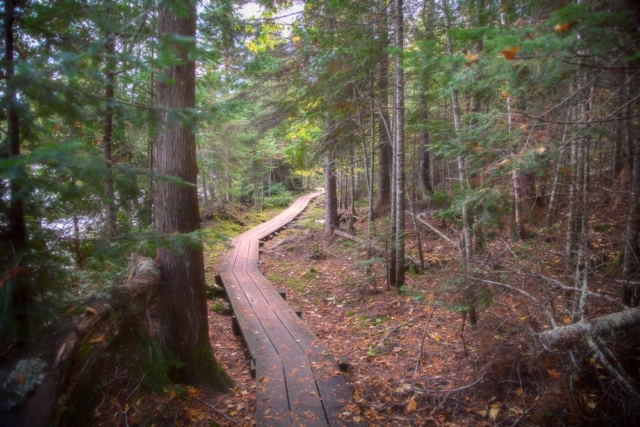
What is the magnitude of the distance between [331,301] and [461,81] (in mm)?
6537

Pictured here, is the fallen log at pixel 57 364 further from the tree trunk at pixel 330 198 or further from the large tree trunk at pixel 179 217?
the tree trunk at pixel 330 198

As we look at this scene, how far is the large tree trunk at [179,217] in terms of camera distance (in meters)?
4.60

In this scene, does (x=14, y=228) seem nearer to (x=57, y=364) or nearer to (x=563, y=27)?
(x=57, y=364)

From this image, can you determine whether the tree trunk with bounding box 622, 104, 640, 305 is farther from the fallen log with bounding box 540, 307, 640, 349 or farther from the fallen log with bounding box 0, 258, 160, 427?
the fallen log with bounding box 0, 258, 160, 427

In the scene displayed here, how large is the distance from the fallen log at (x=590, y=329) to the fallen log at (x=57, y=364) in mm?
3806

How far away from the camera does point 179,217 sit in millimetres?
4641

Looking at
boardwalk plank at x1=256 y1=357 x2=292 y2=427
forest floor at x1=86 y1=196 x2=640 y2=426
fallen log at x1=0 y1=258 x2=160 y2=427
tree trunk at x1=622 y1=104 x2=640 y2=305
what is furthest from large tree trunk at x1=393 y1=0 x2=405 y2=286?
fallen log at x1=0 y1=258 x2=160 y2=427

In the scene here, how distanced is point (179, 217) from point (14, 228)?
2094mm

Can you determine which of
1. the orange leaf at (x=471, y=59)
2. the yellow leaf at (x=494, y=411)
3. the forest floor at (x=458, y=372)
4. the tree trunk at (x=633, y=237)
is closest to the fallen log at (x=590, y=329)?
the forest floor at (x=458, y=372)

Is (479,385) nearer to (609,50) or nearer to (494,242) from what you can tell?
(494,242)

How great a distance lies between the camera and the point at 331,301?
896 cm

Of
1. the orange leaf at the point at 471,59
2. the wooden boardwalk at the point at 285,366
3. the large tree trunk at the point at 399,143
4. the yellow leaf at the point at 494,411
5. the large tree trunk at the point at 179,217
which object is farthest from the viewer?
the large tree trunk at the point at 399,143

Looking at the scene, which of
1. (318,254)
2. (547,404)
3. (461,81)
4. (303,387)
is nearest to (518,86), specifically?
(461,81)

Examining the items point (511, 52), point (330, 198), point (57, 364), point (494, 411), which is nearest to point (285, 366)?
point (494, 411)
